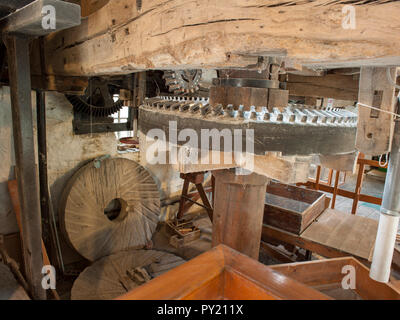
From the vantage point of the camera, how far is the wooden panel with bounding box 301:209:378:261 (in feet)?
8.96

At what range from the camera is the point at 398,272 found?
2791 mm

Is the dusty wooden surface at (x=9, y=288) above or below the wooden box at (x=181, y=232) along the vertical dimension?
above

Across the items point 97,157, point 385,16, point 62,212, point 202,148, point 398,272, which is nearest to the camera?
point 385,16

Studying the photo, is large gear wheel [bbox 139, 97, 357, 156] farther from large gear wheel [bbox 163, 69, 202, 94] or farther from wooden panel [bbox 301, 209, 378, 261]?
wooden panel [bbox 301, 209, 378, 261]

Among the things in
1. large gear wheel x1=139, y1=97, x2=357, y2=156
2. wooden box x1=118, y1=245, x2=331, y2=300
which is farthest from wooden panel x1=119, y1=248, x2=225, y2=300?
large gear wheel x1=139, y1=97, x2=357, y2=156

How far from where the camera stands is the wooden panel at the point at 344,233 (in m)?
2.73

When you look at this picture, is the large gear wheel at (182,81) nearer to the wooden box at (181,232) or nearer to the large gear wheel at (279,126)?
the large gear wheel at (279,126)

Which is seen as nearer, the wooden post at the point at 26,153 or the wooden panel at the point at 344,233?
the wooden post at the point at 26,153

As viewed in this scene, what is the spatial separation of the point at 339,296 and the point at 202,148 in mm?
1200

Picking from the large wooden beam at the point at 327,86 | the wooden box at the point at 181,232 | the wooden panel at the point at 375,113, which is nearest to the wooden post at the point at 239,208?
the wooden panel at the point at 375,113

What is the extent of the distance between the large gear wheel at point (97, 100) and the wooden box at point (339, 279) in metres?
2.92

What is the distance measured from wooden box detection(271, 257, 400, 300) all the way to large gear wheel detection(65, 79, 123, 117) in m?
2.92

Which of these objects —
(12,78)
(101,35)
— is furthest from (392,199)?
(12,78)
